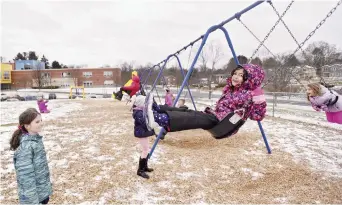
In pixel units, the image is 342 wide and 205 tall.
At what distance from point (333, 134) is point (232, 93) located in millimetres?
6112

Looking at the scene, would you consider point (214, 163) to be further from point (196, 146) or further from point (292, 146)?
point (292, 146)

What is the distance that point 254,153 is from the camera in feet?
19.4

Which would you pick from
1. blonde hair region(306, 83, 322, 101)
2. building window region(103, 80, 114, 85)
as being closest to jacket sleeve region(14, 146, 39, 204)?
blonde hair region(306, 83, 322, 101)

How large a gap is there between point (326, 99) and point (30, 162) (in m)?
3.98

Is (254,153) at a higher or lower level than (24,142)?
lower

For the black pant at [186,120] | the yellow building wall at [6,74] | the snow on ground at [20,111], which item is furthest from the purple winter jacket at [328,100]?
the yellow building wall at [6,74]

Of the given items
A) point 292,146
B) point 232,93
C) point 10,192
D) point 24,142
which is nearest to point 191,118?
point 232,93

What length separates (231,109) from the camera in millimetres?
3604

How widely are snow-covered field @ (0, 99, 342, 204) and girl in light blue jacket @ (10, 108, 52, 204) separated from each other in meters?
1.28

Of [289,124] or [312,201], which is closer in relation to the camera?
[312,201]

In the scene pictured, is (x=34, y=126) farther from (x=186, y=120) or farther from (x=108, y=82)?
(x=108, y=82)

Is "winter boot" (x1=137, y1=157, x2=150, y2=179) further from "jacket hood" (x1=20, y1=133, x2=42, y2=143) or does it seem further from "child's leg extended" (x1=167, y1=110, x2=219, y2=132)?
"jacket hood" (x1=20, y1=133, x2=42, y2=143)

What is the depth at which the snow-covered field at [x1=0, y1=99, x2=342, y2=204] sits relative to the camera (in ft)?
12.6

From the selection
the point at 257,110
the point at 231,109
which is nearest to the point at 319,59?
the point at 257,110
